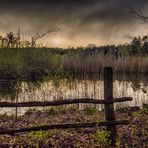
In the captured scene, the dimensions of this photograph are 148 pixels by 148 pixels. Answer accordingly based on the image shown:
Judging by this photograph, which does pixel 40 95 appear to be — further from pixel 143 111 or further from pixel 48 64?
pixel 48 64

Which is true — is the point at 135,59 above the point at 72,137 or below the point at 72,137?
above

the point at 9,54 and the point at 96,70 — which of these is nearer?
the point at 9,54

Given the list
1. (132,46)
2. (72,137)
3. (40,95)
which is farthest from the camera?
(132,46)

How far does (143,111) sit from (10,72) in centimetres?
1395

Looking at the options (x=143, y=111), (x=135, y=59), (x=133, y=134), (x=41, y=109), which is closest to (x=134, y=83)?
(x=135, y=59)

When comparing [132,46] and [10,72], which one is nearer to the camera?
[10,72]

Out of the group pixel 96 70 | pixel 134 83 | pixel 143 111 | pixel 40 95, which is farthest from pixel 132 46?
pixel 143 111

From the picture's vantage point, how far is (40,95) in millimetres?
15672

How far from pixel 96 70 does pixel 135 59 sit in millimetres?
2855

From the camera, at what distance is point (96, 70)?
2662cm

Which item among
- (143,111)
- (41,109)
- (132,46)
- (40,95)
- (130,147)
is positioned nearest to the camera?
(130,147)

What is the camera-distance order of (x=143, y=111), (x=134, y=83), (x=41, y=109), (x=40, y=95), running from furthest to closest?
1. (x=134, y=83)
2. (x=40, y=95)
3. (x=41, y=109)
4. (x=143, y=111)

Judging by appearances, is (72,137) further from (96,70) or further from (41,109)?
(96,70)

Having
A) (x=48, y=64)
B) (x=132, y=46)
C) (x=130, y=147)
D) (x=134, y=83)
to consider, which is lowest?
(x=130, y=147)
